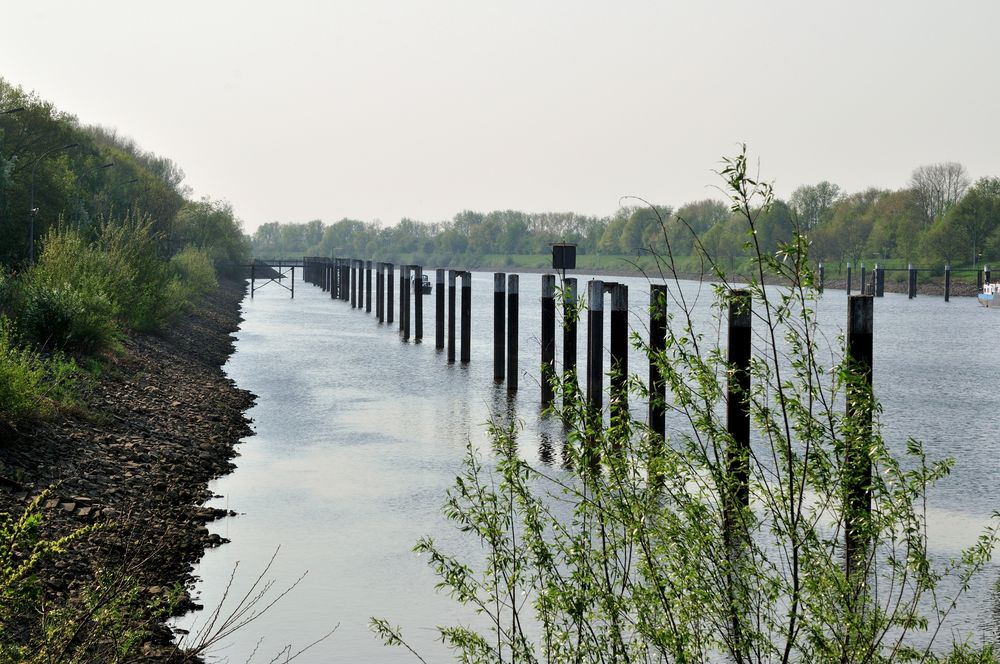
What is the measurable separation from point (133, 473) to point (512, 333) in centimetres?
1370

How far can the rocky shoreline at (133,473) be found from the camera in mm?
10023

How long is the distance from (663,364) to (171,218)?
72.5 metres

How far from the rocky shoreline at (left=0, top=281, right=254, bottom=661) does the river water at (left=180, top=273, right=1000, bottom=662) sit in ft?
1.37

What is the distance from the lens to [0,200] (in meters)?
38.2

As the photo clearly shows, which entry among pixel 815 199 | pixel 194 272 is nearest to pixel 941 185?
pixel 815 199

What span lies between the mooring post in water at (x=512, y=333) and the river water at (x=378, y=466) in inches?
15.4

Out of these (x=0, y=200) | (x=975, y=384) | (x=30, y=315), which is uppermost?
(x=0, y=200)

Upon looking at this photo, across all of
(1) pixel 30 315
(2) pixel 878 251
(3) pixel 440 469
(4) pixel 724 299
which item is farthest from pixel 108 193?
(2) pixel 878 251

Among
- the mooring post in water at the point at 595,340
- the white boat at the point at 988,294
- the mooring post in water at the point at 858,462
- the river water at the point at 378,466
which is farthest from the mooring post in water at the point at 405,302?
the white boat at the point at 988,294

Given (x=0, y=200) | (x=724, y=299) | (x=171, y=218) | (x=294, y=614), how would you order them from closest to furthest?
(x=724, y=299)
(x=294, y=614)
(x=0, y=200)
(x=171, y=218)

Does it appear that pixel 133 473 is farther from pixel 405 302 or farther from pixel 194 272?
pixel 194 272

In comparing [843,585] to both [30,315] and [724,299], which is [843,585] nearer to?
[724,299]

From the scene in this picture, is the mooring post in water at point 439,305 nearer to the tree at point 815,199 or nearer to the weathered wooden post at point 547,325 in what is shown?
the weathered wooden post at point 547,325

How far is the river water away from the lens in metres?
11.1
